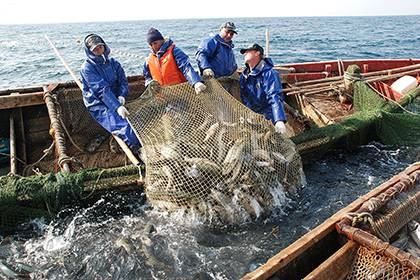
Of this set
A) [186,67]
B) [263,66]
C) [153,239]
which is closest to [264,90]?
Result: [263,66]

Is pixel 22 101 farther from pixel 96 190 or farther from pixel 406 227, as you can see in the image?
pixel 406 227

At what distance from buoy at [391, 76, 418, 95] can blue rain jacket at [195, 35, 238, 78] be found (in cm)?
463

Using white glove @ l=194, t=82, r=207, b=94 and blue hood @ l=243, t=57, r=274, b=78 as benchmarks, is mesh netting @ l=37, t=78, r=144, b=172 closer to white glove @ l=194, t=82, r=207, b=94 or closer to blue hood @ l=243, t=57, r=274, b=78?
white glove @ l=194, t=82, r=207, b=94

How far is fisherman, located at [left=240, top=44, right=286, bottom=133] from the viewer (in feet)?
21.7

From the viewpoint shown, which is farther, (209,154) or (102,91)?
(102,91)

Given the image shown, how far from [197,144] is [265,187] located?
1.16 meters

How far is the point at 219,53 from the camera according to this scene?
25.4 feet

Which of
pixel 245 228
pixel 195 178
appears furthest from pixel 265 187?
pixel 195 178

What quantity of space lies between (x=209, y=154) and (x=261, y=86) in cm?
252

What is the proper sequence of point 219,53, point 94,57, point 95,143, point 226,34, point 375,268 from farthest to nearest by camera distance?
1. point 95,143
2. point 219,53
3. point 226,34
4. point 94,57
5. point 375,268

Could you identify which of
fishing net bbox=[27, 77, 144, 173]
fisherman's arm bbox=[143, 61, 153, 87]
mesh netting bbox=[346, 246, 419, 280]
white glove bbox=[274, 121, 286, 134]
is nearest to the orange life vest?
fisherman's arm bbox=[143, 61, 153, 87]

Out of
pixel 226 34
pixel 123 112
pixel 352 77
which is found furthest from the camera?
pixel 352 77

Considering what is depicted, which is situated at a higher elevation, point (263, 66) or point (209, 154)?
point (263, 66)

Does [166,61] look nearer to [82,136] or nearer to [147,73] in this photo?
[147,73]
